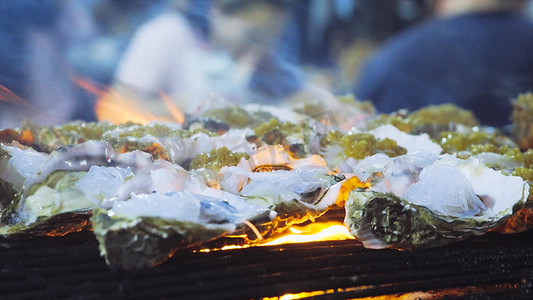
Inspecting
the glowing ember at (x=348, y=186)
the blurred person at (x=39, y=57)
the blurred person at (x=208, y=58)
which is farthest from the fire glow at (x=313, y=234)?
the blurred person at (x=208, y=58)

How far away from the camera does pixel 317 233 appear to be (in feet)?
6.06

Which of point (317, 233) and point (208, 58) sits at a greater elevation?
point (208, 58)

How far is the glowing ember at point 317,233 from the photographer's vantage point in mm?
1761

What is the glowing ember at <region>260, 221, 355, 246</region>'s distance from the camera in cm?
176

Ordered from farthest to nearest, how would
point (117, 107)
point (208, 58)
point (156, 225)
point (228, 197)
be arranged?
point (208, 58) < point (117, 107) < point (228, 197) < point (156, 225)

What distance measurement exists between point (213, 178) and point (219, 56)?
303 cm

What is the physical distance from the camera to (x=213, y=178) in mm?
1979

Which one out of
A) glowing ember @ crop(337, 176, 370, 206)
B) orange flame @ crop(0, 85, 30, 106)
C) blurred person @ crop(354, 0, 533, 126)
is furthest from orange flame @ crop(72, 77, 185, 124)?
blurred person @ crop(354, 0, 533, 126)

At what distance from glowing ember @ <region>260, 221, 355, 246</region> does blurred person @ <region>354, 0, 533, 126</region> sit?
4.42m

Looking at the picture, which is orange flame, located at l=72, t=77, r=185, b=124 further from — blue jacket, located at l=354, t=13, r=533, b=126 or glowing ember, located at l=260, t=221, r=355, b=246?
blue jacket, located at l=354, t=13, r=533, b=126

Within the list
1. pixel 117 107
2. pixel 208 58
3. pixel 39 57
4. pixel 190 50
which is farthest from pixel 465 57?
pixel 39 57

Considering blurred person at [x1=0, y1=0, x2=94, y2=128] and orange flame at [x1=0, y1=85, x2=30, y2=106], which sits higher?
blurred person at [x1=0, y1=0, x2=94, y2=128]

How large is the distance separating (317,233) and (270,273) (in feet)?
1.39

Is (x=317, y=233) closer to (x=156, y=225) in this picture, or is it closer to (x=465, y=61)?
(x=156, y=225)
